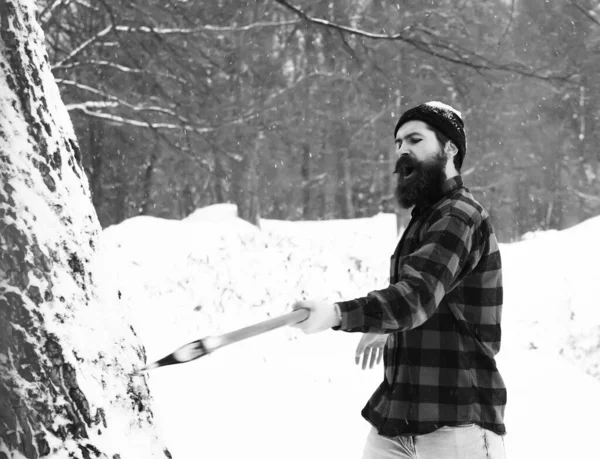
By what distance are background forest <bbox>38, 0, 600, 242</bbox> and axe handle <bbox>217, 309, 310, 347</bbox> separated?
4380 mm

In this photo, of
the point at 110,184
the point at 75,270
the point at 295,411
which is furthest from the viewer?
the point at 110,184

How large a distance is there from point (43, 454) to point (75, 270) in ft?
1.77

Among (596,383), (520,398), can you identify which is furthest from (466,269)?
(596,383)

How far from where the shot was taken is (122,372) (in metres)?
2.24

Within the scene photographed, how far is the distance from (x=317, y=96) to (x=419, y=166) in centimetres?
1852

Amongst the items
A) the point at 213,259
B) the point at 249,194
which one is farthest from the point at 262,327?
the point at 249,194

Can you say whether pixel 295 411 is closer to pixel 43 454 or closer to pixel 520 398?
pixel 520 398

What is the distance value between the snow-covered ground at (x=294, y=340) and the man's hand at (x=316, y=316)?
2.46 ft

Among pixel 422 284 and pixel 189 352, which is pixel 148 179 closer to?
pixel 422 284

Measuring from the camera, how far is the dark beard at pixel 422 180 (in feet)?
8.11

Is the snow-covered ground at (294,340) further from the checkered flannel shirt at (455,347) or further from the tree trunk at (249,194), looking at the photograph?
the tree trunk at (249,194)

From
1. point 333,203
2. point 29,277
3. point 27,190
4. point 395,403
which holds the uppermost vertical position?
point 333,203


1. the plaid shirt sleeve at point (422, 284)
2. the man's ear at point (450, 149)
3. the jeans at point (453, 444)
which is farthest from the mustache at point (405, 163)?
the jeans at point (453, 444)

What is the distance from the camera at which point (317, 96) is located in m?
20.7
